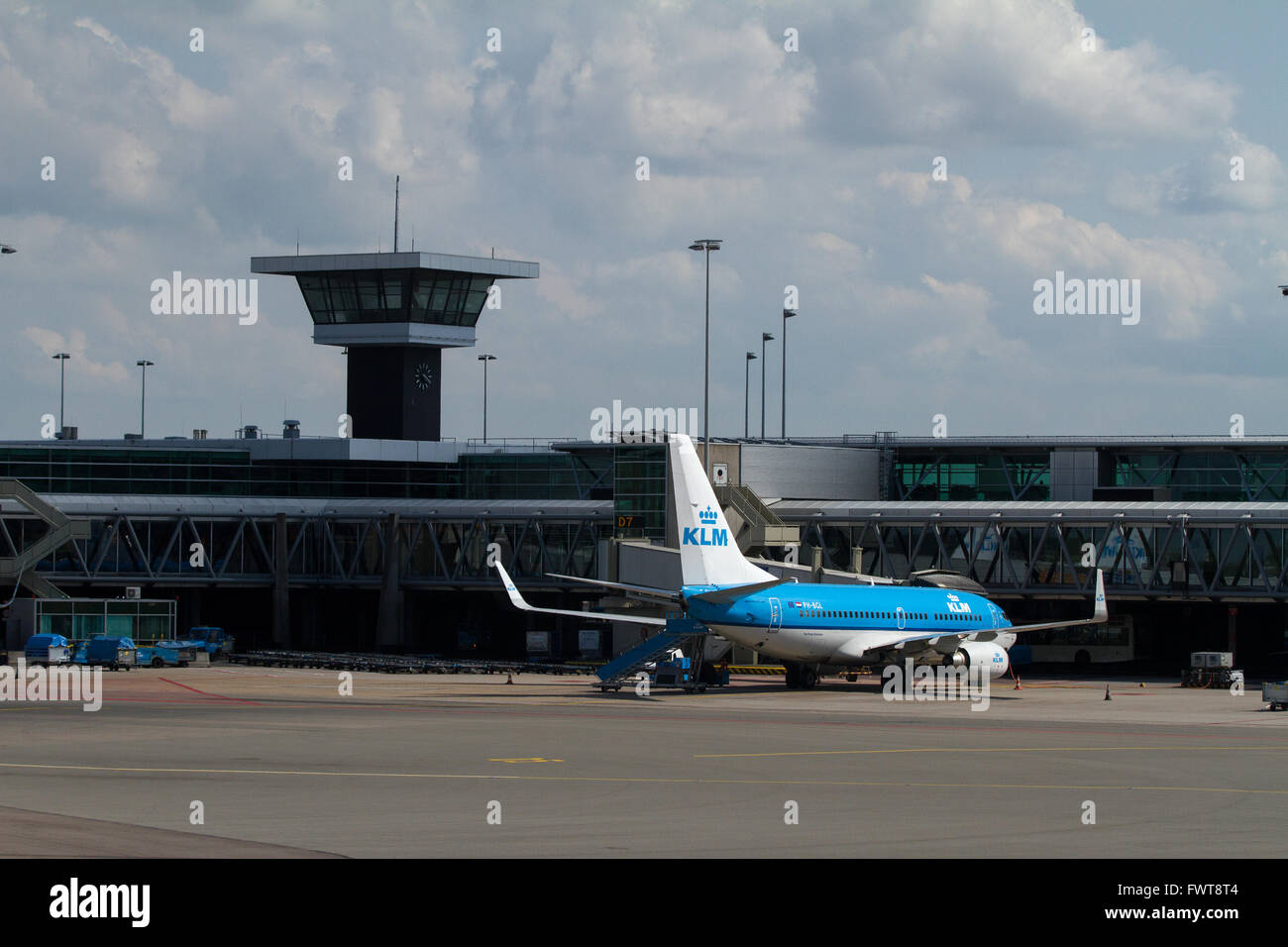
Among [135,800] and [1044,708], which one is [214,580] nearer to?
[1044,708]

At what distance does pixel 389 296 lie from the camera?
124625 millimetres

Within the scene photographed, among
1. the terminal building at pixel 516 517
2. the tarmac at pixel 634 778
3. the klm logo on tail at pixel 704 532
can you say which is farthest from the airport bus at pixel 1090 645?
the klm logo on tail at pixel 704 532

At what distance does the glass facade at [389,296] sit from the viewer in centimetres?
12412

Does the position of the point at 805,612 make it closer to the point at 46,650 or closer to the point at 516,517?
the point at 516,517

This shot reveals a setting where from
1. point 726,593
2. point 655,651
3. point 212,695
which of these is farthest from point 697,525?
point 212,695

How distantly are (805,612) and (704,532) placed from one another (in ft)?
21.1

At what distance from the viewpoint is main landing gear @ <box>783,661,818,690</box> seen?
245 ft

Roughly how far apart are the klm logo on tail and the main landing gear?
10.6 m

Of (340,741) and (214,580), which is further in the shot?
(214,580)
